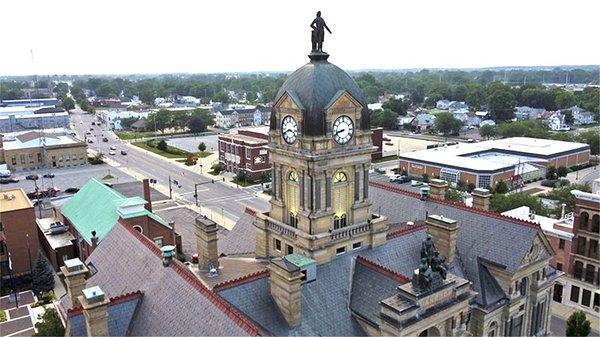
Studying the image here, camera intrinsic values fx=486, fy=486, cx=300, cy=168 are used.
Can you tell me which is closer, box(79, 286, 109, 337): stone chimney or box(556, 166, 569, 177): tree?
box(79, 286, 109, 337): stone chimney

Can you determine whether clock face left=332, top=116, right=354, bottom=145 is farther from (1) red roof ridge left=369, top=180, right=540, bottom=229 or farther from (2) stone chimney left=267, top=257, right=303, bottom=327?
(1) red roof ridge left=369, top=180, right=540, bottom=229

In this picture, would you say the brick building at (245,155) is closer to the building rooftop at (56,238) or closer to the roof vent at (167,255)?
the building rooftop at (56,238)

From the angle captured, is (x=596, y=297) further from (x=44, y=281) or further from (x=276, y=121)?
(x=44, y=281)

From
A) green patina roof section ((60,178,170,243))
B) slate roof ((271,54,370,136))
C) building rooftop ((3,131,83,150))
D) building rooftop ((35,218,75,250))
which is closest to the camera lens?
slate roof ((271,54,370,136))

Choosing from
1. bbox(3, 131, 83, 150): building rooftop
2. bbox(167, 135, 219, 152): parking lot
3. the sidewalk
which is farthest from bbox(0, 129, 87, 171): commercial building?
the sidewalk

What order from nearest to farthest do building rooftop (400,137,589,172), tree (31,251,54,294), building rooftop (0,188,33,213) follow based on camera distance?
1. tree (31,251,54,294)
2. building rooftop (0,188,33,213)
3. building rooftop (400,137,589,172)

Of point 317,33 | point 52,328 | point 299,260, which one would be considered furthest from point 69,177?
point 299,260

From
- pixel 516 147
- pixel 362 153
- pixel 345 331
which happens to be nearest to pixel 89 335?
pixel 345 331


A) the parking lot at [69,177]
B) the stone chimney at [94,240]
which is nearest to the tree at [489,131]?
the parking lot at [69,177]
